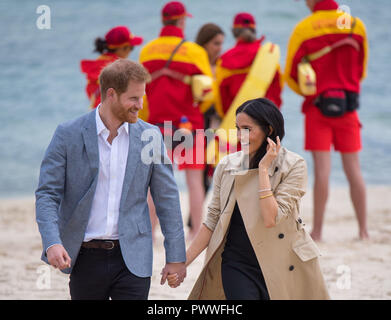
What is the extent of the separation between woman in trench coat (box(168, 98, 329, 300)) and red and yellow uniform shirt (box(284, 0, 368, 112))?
2892 mm

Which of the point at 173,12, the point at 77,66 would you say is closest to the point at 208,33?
the point at 173,12

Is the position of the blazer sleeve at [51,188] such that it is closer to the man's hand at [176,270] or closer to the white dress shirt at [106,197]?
the white dress shirt at [106,197]

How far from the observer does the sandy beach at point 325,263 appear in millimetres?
4648

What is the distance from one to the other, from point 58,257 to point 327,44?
3.78m

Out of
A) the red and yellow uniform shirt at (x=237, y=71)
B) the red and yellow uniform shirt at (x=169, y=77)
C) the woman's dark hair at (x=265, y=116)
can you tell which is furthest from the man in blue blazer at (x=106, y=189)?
the red and yellow uniform shirt at (x=237, y=71)

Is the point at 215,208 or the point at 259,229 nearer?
the point at 259,229

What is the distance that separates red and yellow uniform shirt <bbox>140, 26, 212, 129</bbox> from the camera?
5.69m

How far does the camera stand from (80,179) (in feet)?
9.64

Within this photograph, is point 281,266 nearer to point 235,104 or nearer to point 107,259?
point 107,259

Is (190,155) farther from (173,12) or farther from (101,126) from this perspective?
(101,126)

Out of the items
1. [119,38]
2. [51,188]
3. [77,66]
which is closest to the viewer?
[51,188]

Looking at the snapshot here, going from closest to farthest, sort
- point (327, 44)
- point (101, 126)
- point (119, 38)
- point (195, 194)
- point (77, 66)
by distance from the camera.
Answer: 1. point (101, 126)
2. point (119, 38)
3. point (327, 44)
4. point (195, 194)
5. point (77, 66)

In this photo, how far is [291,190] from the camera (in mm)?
3076

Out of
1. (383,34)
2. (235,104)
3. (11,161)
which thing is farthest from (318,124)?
(383,34)
